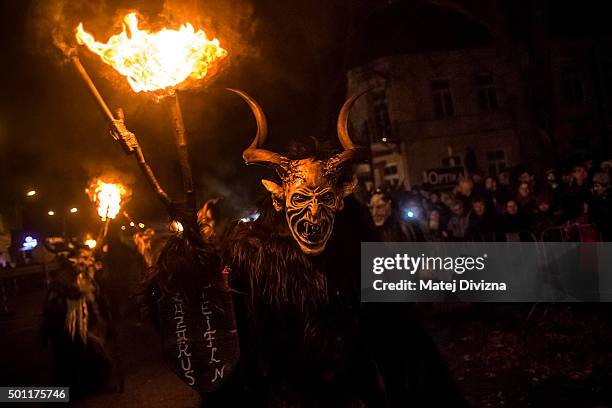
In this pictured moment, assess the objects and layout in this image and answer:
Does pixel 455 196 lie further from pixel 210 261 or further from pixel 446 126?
pixel 446 126

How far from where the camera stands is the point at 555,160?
14586mm

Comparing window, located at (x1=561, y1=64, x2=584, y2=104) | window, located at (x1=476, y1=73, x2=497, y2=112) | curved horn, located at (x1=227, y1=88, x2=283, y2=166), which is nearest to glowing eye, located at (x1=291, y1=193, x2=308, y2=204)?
curved horn, located at (x1=227, y1=88, x2=283, y2=166)

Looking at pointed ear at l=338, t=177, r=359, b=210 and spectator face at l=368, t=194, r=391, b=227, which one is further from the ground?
spectator face at l=368, t=194, r=391, b=227

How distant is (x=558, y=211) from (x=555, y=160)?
8.74 metres

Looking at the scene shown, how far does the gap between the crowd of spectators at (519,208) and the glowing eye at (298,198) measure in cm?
394

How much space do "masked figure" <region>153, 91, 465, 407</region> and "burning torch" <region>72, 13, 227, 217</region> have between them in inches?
19.5

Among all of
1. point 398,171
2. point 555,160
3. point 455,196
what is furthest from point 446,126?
point 455,196

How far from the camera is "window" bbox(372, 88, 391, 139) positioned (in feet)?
85.6

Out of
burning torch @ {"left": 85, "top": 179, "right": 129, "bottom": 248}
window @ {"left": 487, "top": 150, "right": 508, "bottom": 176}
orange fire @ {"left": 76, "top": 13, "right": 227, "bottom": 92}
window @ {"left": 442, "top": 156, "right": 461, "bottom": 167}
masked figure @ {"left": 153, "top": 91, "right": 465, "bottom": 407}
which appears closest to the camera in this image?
masked figure @ {"left": 153, "top": 91, "right": 465, "bottom": 407}

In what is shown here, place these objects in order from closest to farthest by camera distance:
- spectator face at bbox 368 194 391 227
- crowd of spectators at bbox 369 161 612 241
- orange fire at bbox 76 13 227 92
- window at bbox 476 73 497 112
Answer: orange fire at bbox 76 13 227 92 < crowd of spectators at bbox 369 161 612 241 < spectator face at bbox 368 194 391 227 < window at bbox 476 73 497 112

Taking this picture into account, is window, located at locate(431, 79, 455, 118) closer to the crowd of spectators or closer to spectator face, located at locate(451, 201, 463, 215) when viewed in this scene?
the crowd of spectators

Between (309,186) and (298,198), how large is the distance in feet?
0.37

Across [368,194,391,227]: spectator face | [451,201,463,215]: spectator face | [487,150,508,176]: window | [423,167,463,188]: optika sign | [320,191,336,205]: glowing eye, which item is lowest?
[320,191,336,205]: glowing eye

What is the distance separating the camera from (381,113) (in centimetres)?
2650
